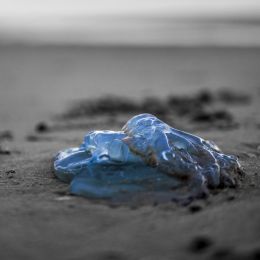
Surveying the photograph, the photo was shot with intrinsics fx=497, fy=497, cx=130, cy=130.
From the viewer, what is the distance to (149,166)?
111 inches

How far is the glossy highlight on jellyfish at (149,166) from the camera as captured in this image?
274 cm

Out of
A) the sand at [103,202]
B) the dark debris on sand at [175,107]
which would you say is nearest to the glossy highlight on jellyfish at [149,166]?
the sand at [103,202]

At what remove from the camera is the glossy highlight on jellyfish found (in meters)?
2.74

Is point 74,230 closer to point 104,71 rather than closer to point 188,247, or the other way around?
point 188,247

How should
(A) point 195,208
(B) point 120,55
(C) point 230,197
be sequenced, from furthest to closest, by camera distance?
(B) point 120,55 → (C) point 230,197 → (A) point 195,208

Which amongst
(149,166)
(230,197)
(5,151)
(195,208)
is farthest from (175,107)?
(195,208)

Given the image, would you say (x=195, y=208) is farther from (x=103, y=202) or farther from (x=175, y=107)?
(x=175, y=107)

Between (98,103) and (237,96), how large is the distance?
194 centimetres

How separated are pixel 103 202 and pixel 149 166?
34cm

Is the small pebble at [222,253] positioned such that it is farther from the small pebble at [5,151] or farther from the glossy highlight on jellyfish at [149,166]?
the small pebble at [5,151]

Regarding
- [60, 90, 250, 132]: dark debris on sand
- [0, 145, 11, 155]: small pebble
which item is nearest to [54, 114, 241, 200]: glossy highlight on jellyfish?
[0, 145, 11, 155]: small pebble

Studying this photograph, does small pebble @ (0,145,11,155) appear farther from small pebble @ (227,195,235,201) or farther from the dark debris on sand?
small pebble @ (227,195,235,201)

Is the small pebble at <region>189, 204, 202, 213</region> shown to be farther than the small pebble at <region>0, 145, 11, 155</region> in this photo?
No

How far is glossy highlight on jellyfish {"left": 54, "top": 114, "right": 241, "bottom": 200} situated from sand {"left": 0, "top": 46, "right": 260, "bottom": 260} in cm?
9
